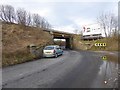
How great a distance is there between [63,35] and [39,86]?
53076mm

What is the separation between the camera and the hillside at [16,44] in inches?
764

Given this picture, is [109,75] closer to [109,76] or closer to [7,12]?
[109,76]

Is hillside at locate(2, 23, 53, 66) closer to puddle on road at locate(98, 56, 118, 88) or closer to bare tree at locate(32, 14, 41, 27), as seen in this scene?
puddle on road at locate(98, 56, 118, 88)

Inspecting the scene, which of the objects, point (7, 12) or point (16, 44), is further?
point (7, 12)

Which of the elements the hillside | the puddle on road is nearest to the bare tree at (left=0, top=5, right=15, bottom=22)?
the hillside

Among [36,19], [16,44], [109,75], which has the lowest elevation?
[109,75]

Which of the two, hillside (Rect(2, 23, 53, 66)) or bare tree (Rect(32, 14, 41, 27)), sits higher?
bare tree (Rect(32, 14, 41, 27))

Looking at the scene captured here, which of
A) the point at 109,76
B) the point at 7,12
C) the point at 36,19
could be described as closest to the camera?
the point at 109,76

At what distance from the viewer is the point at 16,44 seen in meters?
26.9

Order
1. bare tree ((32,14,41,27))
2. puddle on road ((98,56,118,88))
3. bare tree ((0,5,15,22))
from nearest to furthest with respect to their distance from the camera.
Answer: puddle on road ((98,56,118,88)), bare tree ((0,5,15,22)), bare tree ((32,14,41,27))

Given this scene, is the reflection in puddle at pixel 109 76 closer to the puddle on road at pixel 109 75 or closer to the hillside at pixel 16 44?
the puddle on road at pixel 109 75

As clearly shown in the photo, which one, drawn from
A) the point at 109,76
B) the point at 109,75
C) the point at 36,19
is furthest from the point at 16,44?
the point at 36,19

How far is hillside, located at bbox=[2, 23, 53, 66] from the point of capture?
19406 mm

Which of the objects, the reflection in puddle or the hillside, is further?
the hillside
